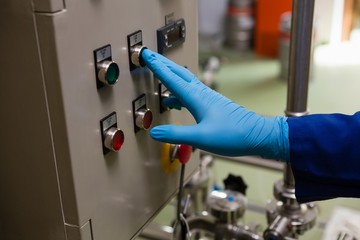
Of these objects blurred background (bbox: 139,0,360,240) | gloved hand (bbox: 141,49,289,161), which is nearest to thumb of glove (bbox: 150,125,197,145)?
gloved hand (bbox: 141,49,289,161)

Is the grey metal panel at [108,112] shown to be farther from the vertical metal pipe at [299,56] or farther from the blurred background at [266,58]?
the blurred background at [266,58]

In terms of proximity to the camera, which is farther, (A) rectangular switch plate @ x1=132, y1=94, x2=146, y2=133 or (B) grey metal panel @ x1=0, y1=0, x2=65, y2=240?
(A) rectangular switch plate @ x1=132, y1=94, x2=146, y2=133

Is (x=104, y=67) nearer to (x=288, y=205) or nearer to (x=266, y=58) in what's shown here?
(x=288, y=205)

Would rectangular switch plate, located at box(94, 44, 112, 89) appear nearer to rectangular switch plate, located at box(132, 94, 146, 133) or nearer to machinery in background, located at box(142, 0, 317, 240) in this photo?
rectangular switch plate, located at box(132, 94, 146, 133)

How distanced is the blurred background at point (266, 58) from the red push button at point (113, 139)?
1111mm

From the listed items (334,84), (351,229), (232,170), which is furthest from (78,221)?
(334,84)

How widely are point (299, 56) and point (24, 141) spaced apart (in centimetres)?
62

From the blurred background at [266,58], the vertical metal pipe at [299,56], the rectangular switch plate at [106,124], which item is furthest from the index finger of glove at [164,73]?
the blurred background at [266,58]

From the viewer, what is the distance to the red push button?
0.80 m

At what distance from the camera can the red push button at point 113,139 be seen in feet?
2.64

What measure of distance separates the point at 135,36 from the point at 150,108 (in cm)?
16

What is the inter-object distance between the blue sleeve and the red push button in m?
0.30

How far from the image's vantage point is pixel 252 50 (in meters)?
3.46

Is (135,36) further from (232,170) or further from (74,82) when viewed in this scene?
(232,170)
